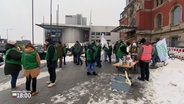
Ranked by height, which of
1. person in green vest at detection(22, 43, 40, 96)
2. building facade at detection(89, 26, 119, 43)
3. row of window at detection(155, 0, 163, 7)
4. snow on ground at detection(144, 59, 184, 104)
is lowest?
snow on ground at detection(144, 59, 184, 104)

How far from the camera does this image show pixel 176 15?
28.1 m

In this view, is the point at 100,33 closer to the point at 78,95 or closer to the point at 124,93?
the point at 124,93

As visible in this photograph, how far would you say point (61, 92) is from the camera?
592cm

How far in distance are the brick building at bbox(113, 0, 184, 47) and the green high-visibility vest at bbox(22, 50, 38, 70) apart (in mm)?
25180

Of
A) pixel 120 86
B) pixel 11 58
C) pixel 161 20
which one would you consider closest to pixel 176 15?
pixel 161 20

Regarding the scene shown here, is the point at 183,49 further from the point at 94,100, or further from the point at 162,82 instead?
the point at 94,100

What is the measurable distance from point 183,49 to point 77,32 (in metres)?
50.6

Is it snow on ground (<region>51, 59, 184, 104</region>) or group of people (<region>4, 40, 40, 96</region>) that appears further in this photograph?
group of people (<region>4, 40, 40, 96</region>)

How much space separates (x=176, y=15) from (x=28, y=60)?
29.2 meters

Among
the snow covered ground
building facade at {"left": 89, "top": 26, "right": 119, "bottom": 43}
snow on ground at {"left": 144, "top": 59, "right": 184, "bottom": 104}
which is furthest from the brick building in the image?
building facade at {"left": 89, "top": 26, "right": 119, "bottom": 43}

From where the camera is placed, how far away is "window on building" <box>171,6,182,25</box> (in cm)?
2688

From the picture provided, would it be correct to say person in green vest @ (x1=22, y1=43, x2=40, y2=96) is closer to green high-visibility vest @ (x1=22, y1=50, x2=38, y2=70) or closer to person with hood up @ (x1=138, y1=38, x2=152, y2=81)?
green high-visibility vest @ (x1=22, y1=50, x2=38, y2=70)

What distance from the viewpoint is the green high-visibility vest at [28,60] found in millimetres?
5336

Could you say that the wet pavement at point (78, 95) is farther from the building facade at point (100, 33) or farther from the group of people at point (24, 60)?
the building facade at point (100, 33)
